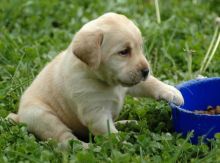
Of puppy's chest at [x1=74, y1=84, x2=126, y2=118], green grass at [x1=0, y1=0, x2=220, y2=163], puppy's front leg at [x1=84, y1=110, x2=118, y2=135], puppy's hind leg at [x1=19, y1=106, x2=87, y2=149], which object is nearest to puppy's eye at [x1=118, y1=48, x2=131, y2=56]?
puppy's chest at [x1=74, y1=84, x2=126, y2=118]

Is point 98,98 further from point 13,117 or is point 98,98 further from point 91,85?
point 13,117

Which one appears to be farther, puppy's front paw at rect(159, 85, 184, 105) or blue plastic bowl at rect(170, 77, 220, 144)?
puppy's front paw at rect(159, 85, 184, 105)

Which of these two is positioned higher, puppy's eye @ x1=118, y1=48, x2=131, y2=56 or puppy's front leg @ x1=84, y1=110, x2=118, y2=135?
puppy's eye @ x1=118, y1=48, x2=131, y2=56

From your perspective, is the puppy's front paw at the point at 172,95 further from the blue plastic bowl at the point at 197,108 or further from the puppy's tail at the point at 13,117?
the puppy's tail at the point at 13,117

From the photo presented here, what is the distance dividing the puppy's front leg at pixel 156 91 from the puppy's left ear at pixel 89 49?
565mm

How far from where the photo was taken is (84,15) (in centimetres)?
768

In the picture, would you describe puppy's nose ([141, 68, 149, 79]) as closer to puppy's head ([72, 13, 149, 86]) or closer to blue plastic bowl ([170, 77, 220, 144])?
puppy's head ([72, 13, 149, 86])

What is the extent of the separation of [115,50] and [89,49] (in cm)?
18

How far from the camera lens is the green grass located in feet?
15.0

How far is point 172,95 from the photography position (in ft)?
16.1

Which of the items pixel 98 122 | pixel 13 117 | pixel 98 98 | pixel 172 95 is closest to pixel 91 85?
pixel 98 98

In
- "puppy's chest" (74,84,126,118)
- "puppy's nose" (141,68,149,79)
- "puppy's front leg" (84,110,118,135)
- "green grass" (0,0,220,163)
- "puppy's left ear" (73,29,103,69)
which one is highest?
"puppy's left ear" (73,29,103,69)

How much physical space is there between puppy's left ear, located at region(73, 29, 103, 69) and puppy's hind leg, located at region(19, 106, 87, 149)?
0.59 m

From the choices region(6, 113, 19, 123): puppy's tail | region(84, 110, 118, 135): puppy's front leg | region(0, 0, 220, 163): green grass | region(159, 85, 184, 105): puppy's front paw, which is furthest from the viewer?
region(6, 113, 19, 123): puppy's tail
